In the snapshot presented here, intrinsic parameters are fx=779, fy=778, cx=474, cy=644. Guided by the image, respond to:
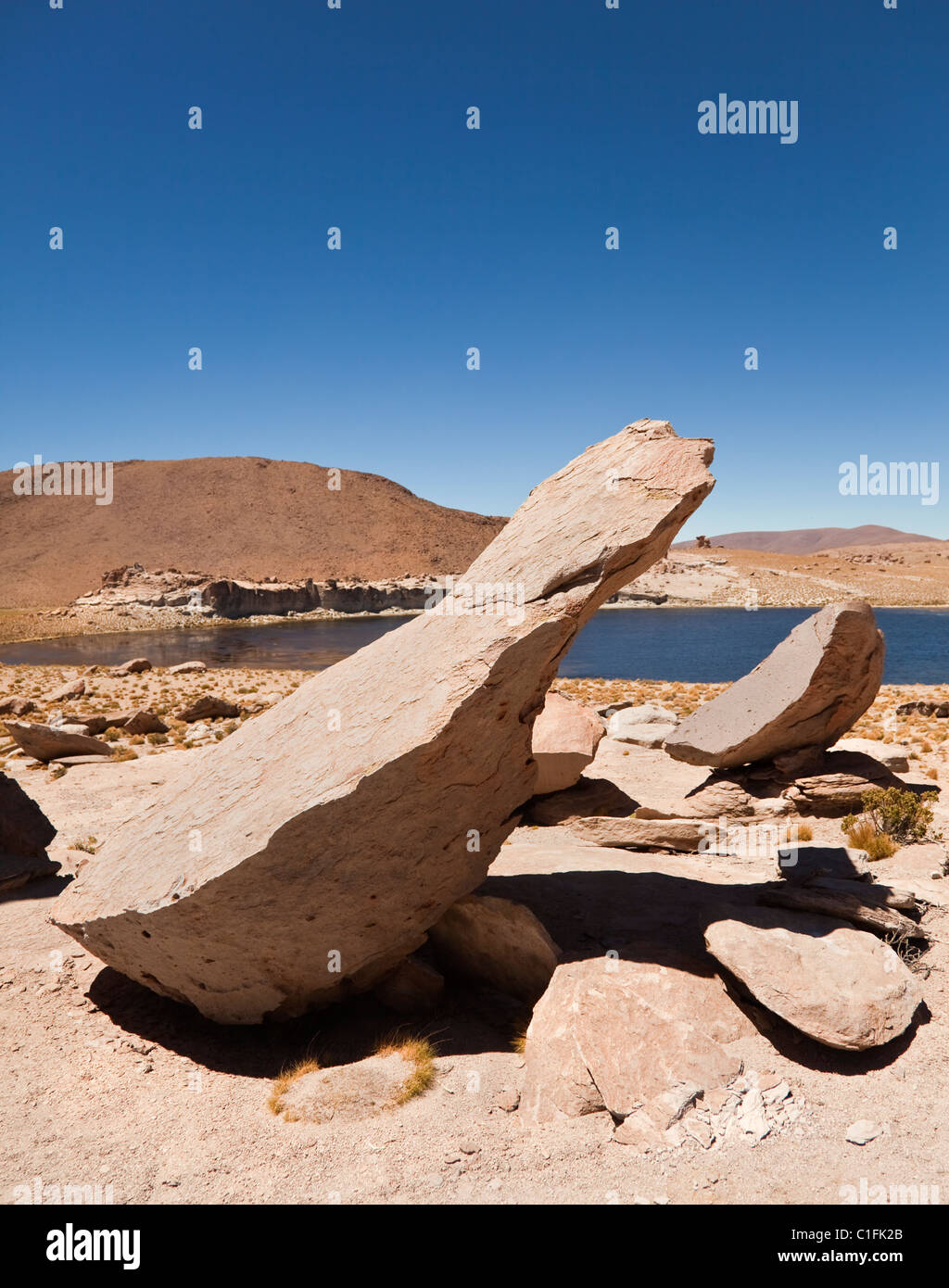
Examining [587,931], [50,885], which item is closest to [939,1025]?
[587,931]

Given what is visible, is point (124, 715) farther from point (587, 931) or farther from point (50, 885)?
point (587, 931)

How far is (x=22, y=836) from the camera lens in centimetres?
950

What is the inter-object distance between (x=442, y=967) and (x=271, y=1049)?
169 cm

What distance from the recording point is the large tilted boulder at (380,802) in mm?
5910

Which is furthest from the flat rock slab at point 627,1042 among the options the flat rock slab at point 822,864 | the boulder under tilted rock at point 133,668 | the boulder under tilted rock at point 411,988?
the boulder under tilted rock at point 133,668

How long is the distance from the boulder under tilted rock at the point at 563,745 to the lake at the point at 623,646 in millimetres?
27123

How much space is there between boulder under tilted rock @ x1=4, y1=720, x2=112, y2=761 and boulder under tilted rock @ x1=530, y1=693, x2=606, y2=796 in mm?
10112

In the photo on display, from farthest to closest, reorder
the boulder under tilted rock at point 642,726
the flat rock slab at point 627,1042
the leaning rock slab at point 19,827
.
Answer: the boulder under tilted rock at point 642,726, the leaning rock slab at point 19,827, the flat rock slab at point 627,1042

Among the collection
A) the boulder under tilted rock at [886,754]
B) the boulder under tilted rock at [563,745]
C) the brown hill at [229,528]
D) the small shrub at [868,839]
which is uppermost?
the brown hill at [229,528]

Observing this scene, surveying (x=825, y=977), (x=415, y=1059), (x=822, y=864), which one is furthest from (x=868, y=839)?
(x=415, y=1059)

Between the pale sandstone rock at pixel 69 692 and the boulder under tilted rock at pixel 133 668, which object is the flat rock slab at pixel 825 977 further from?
the boulder under tilted rock at pixel 133 668

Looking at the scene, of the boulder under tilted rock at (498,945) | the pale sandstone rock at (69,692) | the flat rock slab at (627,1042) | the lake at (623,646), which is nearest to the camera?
the flat rock slab at (627,1042)

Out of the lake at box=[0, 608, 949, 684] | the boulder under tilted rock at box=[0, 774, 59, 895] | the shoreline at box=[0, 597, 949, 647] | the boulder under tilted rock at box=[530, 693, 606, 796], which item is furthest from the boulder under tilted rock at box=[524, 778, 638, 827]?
the shoreline at box=[0, 597, 949, 647]
